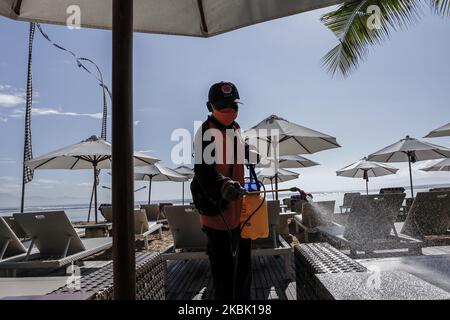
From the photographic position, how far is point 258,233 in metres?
2.03

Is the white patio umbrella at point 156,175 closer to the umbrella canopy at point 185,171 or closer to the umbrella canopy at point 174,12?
the umbrella canopy at point 185,171

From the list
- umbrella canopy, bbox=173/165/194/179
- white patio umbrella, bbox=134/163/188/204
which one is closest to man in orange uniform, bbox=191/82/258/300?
white patio umbrella, bbox=134/163/188/204

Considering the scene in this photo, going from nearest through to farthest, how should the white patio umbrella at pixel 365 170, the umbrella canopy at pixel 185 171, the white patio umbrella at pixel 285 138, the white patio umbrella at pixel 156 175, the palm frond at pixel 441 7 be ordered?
the palm frond at pixel 441 7 → the white patio umbrella at pixel 285 138 → the white patio umbrella at pixel 156 175 → the white patio umbrella at pixel 365 170 → the umbrella canopy at pixel 185 171

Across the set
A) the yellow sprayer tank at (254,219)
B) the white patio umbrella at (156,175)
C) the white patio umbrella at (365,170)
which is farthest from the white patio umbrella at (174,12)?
the white patio umbrella at (365,170)

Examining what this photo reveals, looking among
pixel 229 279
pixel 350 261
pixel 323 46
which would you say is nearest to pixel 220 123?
pixel 229 279

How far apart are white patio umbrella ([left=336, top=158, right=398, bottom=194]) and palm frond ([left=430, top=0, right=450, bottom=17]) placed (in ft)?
28.3

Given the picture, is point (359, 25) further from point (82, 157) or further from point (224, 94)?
point (82, 157)

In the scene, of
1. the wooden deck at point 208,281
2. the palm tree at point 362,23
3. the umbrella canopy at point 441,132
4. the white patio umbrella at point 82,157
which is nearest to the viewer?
the wooden deck at point 208,281

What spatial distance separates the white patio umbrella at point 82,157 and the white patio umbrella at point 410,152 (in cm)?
738

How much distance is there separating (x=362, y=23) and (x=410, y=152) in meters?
6.47

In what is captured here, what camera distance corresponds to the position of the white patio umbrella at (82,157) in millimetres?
7172

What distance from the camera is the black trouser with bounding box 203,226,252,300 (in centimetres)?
202
